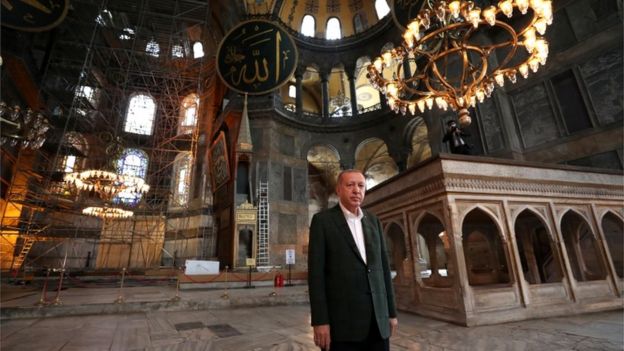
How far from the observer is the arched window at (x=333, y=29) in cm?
1919

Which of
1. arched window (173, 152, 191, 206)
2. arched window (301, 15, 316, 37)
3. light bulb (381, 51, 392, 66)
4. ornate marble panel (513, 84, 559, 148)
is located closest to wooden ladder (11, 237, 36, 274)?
arched window (173, 152, 191, 206)

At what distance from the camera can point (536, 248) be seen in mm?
6957

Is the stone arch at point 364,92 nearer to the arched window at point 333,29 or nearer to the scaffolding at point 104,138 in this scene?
the arched window at point 333,29

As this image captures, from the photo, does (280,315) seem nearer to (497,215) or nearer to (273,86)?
(497,215)

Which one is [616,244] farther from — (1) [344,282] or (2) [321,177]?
(2) [321,177]

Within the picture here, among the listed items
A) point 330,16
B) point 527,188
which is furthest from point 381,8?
point 527,188

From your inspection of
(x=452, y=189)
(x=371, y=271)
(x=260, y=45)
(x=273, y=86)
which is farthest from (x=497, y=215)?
(x=260, y=45)

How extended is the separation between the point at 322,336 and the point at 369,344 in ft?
1.04

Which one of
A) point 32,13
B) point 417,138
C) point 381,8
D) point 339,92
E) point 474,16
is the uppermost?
point 381,8

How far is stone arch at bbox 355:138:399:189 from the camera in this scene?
18.0 meters

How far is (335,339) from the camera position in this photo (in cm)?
155

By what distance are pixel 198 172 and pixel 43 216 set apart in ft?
24.8

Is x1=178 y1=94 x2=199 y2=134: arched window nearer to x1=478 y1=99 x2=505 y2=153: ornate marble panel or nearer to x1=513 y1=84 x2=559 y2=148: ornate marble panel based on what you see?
x1=478 y1=99 x2=505 y2=153: ornate marble panel

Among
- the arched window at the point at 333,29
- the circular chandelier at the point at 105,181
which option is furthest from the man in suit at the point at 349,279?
the arched window at the point at 333,29
